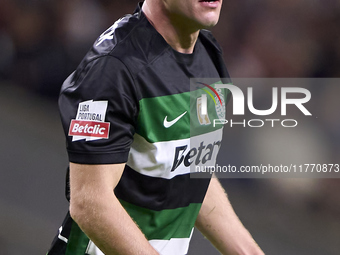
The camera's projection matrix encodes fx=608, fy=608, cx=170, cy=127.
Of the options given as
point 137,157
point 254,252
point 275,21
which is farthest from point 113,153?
point 275,21

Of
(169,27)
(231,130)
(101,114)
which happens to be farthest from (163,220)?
(231,130)

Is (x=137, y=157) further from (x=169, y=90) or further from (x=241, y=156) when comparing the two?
(x=241, y=156)

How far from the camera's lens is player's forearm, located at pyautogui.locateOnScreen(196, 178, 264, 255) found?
1.87 meters

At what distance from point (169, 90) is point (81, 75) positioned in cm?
23

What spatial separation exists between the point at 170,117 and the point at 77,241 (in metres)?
0.41

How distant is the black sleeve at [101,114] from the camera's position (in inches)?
53.5

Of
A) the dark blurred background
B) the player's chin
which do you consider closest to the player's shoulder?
the player's chin

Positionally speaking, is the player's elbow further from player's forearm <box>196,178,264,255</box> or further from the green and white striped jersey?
player's forearm <box>196,178,264,255</box>

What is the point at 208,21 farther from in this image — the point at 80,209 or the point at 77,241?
the point at 77,241

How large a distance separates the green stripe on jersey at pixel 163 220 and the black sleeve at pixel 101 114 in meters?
0.24

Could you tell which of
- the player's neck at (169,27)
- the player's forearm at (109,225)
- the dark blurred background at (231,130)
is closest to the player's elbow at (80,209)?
the player's forearm at (109,225)

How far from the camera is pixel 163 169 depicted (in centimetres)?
154

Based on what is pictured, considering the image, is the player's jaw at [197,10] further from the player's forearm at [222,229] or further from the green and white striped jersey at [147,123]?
the player's forearm at [222,229]

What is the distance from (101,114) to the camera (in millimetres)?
1362
